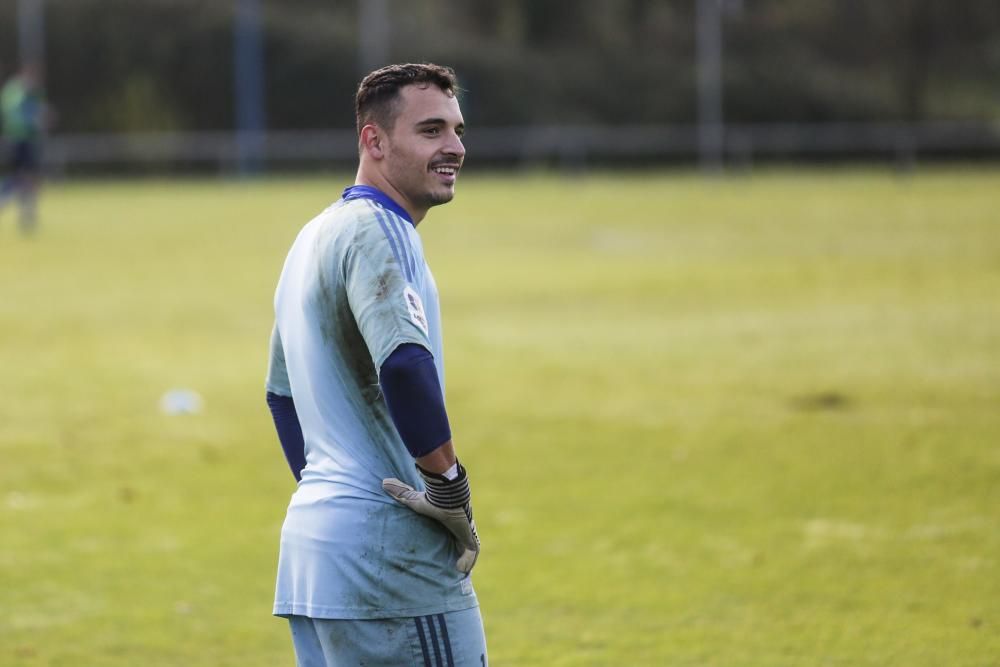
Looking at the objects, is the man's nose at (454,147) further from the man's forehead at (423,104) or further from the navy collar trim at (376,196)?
the navy collar trim at (376,196)

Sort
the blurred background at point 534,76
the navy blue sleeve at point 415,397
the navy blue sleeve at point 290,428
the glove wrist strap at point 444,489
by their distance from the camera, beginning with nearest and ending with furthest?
1. the navy blue sleeve at point 415,397
2. the glove wrist strap at point 444,489
3. the navy blue sleeve at point 290,428
4. the blurred background at point 534,76

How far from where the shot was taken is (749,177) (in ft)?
135

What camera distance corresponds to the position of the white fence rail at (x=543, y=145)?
1697 inches

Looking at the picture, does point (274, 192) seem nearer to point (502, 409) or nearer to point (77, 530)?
point (502, 409)

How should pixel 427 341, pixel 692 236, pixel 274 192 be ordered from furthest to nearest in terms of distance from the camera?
pixel 274 192 < pixel 692 236 < pixel 427 341

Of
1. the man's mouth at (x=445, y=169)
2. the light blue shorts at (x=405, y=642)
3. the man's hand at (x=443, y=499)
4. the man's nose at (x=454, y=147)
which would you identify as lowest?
the light blue shorts at (x=405, y=642)

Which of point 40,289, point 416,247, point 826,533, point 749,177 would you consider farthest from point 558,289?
point 749,177

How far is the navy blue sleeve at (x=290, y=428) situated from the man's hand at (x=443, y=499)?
0.56 meters

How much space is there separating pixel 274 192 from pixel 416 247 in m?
35.3

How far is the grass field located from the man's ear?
2.61m

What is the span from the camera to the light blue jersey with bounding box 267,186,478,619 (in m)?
3.53

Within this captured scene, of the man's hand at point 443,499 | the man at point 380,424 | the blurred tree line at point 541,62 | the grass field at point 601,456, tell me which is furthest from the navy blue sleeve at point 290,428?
the blurred tree line at point 541,62

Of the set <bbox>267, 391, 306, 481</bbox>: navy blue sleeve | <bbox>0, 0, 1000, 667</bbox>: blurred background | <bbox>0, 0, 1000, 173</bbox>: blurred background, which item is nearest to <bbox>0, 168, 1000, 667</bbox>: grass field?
<bbox>0, 0, 1000, 667</bbox>: blurred background

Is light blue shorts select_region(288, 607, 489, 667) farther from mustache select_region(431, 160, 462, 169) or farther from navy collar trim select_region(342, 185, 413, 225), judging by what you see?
mustache select_region(431, 160, 462, 169)
